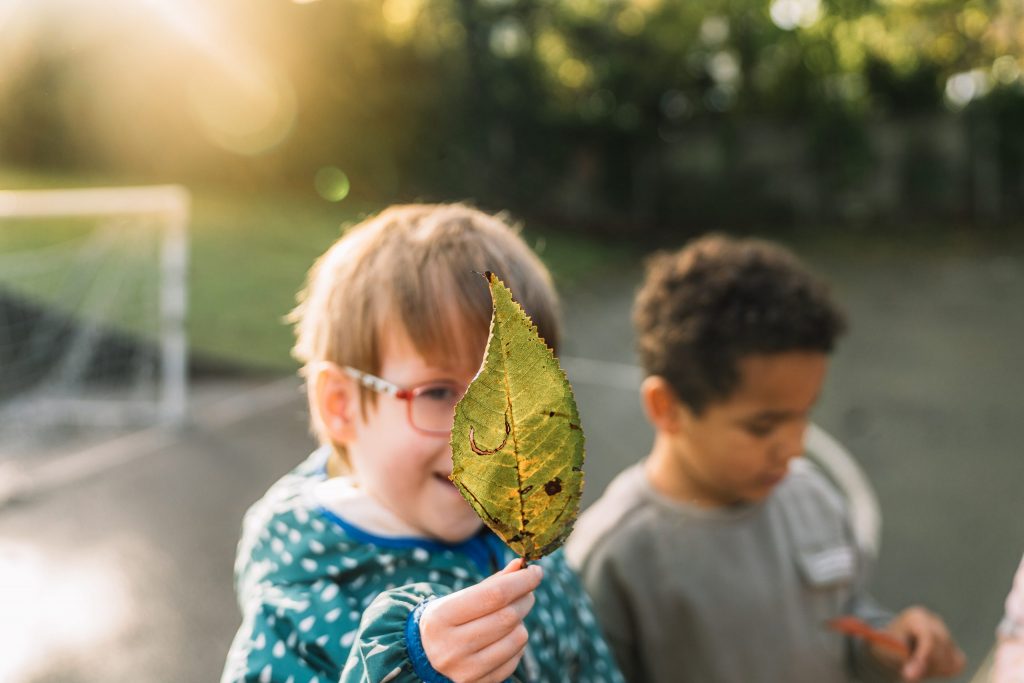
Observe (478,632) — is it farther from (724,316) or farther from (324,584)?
(724,316)

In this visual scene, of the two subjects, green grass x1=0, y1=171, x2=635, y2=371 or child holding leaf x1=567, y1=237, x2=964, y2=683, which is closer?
child holding leaf x1=567, y1=237, x2=964, y2=683

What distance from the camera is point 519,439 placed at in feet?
1.98

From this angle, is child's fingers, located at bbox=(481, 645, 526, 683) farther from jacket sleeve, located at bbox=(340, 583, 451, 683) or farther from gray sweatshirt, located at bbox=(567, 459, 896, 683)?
gray sweatshirt, located at bbox=(567, 459, 896, 683)

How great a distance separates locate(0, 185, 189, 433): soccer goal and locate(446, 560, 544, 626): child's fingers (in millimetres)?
6342

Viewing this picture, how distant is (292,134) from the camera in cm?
1598

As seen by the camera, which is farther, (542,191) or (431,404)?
(542,191)

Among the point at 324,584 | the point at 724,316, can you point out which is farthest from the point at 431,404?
the point at 724,316

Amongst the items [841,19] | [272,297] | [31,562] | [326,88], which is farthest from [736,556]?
[841,19]

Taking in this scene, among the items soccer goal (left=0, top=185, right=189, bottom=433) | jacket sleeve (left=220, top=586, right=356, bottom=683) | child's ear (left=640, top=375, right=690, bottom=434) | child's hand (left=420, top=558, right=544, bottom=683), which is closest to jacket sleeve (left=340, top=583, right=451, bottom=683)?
child's hand (left=420, top=558, right=544, bottom=683)

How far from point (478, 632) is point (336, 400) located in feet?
1.94

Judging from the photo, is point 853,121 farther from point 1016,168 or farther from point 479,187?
point 479,187

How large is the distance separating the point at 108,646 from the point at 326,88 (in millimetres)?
12835

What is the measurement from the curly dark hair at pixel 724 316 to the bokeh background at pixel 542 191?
2.91 m

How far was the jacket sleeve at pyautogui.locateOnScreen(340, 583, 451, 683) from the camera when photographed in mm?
845
